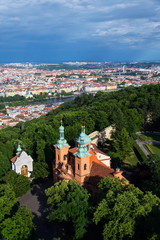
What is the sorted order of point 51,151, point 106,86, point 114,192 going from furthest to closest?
point 106,86, point 51,151, point 114,192

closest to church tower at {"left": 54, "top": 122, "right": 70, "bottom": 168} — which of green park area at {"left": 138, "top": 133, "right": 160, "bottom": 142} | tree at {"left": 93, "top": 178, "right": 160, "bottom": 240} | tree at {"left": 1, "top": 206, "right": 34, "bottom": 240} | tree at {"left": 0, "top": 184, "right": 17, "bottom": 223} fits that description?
tree at {"left": 0, "top": 184, "right": 17, "bottom": 223}

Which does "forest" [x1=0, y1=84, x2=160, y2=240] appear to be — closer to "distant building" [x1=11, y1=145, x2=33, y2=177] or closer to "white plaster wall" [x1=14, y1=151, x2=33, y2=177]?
"distant building" [x1=11, y1=145, x2=33, y2=177]

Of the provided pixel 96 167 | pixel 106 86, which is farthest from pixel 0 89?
pixel 96 167

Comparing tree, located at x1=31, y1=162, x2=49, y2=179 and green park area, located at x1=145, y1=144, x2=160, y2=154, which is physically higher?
tree, located at x1=31, y1=162, x2=49, y2=179

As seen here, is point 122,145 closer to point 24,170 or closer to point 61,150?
point 61,150

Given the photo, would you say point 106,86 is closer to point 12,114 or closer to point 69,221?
point 12,114

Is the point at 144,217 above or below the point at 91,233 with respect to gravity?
above
